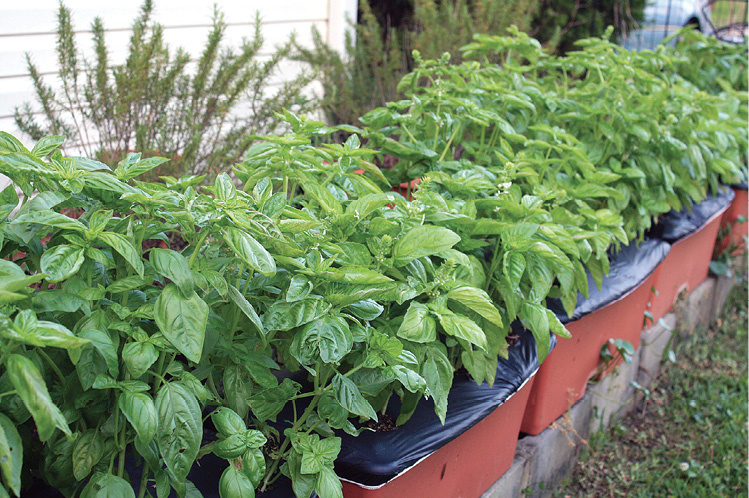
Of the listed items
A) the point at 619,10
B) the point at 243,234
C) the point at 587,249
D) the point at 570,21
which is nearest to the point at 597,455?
the point at 587,249

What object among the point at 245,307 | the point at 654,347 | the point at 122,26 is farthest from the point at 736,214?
the point at 245,307

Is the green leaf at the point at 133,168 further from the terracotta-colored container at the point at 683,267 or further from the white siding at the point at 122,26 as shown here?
the terracotta-colored container at the point at 683,267

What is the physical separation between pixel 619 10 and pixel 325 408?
272 inches

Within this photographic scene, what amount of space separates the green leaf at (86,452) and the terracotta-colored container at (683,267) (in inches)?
99.4

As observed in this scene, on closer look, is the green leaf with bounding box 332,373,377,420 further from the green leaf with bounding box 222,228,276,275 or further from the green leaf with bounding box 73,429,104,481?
the green leaf with bounding box 73,429,104,481

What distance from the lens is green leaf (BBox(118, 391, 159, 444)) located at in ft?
3.37

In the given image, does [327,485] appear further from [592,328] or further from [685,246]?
[685,246]

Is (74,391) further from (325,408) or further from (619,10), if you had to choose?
(619,10)

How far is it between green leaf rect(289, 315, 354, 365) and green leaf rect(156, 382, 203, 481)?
20cm

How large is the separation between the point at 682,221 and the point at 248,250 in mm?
2662

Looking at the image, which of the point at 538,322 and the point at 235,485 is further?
the point at 538,322

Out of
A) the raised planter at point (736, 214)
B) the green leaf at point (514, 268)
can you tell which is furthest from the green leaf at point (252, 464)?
the raised planter at point (736, 214)

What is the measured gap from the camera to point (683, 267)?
3.46 metres

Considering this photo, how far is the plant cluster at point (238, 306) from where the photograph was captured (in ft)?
3.49
